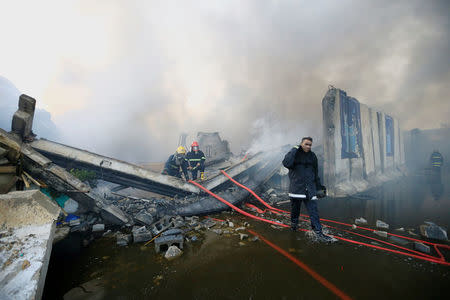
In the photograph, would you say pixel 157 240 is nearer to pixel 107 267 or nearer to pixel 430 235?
pixel 107 267

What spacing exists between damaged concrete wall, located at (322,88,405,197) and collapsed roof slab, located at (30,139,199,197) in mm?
5698

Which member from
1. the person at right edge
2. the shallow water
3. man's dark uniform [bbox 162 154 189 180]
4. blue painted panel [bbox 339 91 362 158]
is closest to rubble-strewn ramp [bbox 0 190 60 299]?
the shallow water

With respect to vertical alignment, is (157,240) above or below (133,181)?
below

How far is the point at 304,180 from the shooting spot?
3064 millimetres

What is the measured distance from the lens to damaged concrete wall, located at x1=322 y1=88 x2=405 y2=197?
22.7 feet

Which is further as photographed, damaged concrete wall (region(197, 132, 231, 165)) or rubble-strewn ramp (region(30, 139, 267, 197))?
damaged concrete wall (region(197, 132, 231, 165))

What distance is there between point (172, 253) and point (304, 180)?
2.45 m

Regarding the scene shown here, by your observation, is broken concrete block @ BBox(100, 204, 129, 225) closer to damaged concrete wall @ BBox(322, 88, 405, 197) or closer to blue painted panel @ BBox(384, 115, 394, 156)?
damaged concrete wall @ BBox(322, 88, 405, 197)

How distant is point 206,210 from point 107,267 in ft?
7.44

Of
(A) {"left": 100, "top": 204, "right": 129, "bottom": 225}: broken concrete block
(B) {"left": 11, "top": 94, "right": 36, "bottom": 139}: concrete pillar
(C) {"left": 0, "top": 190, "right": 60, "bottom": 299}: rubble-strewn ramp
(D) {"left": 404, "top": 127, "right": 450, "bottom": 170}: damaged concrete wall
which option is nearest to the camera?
(C) {"left": 0, "top": 190, "right": 60, "bottom": 299}: rubble-strewn ramp

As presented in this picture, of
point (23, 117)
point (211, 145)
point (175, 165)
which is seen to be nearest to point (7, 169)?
point (23, 117)

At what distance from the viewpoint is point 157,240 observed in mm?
2518

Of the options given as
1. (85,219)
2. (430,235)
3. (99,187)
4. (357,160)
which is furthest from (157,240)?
(357,160)

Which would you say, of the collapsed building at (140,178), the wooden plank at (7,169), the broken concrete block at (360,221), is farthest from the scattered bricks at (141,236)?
the broken concrete block at (360,221)
